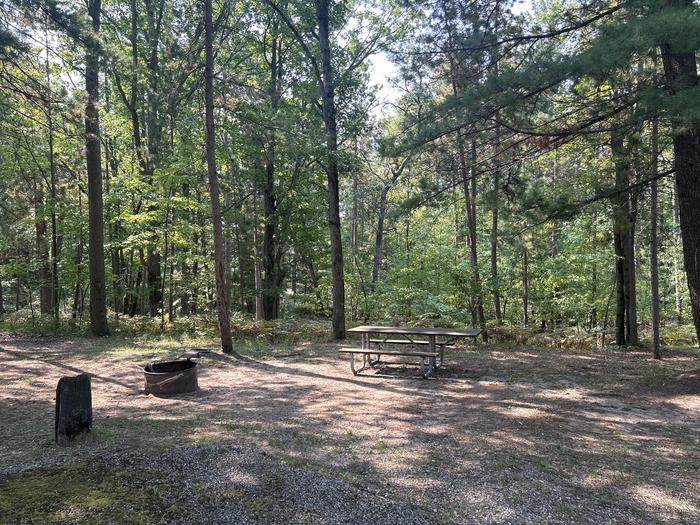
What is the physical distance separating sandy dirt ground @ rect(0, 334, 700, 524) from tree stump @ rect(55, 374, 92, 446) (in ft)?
0.58

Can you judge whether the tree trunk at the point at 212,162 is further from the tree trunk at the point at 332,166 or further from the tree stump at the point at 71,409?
the tree stump at the point at 71,409

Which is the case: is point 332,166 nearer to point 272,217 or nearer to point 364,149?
point 272,217

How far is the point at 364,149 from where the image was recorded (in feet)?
61.3

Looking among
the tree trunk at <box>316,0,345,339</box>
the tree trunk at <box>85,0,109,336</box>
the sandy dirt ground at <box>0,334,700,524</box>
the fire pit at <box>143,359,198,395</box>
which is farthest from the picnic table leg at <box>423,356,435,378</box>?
the tree trunk at <box>85,0,109,336</box>

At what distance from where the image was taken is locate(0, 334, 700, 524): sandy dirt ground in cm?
327

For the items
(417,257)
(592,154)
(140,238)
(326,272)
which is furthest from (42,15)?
(326,272)

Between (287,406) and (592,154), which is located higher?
(592,154)

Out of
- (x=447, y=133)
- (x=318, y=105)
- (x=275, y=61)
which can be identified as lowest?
(x=447, y=133)

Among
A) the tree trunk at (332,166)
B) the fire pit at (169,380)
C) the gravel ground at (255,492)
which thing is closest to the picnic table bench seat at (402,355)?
the fire pit at (169,380)

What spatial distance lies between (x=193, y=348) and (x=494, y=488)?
8.31 metres

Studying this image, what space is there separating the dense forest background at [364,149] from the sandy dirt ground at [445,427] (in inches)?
85.5

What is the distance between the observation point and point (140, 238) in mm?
13492

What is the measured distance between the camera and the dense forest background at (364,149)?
20.8 feet

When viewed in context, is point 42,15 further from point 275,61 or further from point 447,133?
point 275,61
